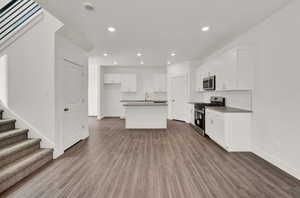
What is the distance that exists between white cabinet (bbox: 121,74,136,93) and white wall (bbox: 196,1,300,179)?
228 inches

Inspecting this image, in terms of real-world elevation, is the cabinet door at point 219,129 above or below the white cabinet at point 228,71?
below

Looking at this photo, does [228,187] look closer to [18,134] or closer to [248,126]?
[248,126]

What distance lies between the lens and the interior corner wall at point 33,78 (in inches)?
119

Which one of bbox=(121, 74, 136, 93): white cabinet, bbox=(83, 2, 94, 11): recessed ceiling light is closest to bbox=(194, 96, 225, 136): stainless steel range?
bbox=(83, 2, 94, 11): recessed ceiling light

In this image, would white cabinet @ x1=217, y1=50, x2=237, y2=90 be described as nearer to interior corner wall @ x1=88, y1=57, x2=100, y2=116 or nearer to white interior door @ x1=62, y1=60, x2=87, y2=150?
white interior door @ x1=62, y1=60, x2=87, y2=150

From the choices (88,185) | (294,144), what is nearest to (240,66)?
(294,144)

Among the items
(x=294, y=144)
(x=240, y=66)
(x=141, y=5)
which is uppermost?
(x=141, y=5)

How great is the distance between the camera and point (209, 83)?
4.89 meters

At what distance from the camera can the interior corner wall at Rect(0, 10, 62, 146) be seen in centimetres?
302

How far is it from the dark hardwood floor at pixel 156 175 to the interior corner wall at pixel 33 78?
101cm

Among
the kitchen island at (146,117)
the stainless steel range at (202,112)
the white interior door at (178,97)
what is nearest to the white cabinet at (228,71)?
the stainless steel range at (202,112)

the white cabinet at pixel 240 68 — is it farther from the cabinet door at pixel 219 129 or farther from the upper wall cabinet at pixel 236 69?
the cabinet door at pixel 219 129

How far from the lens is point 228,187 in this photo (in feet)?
6.82

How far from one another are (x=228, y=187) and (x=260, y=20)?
326 centimetres
